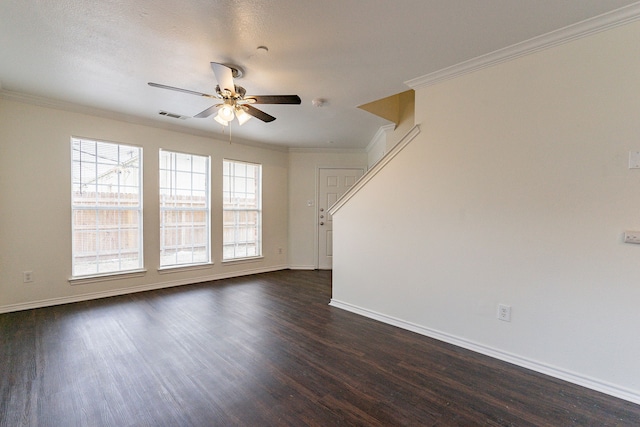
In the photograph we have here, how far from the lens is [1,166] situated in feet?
10.2

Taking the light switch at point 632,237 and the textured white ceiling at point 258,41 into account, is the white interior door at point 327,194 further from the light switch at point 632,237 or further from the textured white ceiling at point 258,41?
the light switch at point 632,237

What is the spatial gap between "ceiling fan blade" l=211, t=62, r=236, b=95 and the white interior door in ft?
11.5

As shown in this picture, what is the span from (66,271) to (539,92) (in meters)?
5.37

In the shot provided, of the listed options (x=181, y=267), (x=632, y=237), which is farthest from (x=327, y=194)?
(x=632, y=237)

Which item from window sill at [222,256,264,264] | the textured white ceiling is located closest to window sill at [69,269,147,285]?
window sill at [222,256,264,264]

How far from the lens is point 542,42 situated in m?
2.04

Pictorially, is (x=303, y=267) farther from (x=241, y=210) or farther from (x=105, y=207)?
(x=105, y=207)

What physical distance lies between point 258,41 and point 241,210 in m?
3.56

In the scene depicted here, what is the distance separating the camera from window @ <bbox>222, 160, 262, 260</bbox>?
5.07 m

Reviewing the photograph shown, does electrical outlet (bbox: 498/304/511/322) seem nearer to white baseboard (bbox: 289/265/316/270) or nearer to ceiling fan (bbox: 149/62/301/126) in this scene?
ceiling fan (bbox: 149/62/301/126)

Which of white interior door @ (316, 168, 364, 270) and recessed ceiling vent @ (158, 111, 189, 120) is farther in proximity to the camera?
white interior door @ (316, 168, 364, 270)

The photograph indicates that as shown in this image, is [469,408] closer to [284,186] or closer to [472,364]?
[472,364]

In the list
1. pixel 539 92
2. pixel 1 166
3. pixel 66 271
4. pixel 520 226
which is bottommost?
pixel 66 271

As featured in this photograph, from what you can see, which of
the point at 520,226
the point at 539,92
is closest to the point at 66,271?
the point at 520,226
